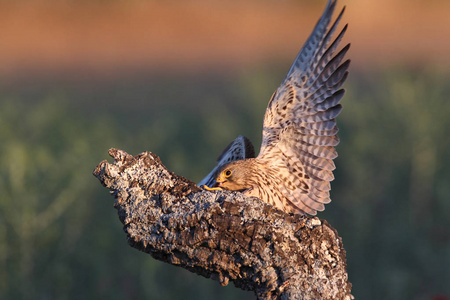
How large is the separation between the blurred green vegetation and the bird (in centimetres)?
282

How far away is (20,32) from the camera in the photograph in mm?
22969

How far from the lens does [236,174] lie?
4898 mm

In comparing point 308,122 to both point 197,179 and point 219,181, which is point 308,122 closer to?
point 219,181

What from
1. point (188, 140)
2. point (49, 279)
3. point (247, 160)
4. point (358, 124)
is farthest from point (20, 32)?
point (247, 160)

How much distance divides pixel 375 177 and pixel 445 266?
164 cm

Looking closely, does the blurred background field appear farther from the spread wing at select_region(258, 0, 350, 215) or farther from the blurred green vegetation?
the spread wing at select_region(258, 0, 350, 215)

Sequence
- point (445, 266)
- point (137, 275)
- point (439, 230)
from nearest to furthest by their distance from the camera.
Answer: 1. point (137, 275)
2. point (445, 266)
3. point (439, 230)

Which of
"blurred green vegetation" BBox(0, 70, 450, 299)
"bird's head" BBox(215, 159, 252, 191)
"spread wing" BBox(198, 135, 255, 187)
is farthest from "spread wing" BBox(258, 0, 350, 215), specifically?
"blurred green vegetation" BBox(0, 70, 450, 299)

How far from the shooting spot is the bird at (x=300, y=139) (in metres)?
4.81

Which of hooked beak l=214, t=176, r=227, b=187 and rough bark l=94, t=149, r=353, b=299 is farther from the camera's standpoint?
hooked beak l=214, t=176, r=227, b=187

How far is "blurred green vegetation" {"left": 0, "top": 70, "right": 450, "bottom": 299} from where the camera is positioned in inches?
290

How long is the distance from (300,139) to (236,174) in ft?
1.55

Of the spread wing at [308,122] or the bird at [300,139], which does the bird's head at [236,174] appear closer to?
the bird at [300,139]

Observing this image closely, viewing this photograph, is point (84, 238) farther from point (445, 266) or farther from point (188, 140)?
point (445, 266)
